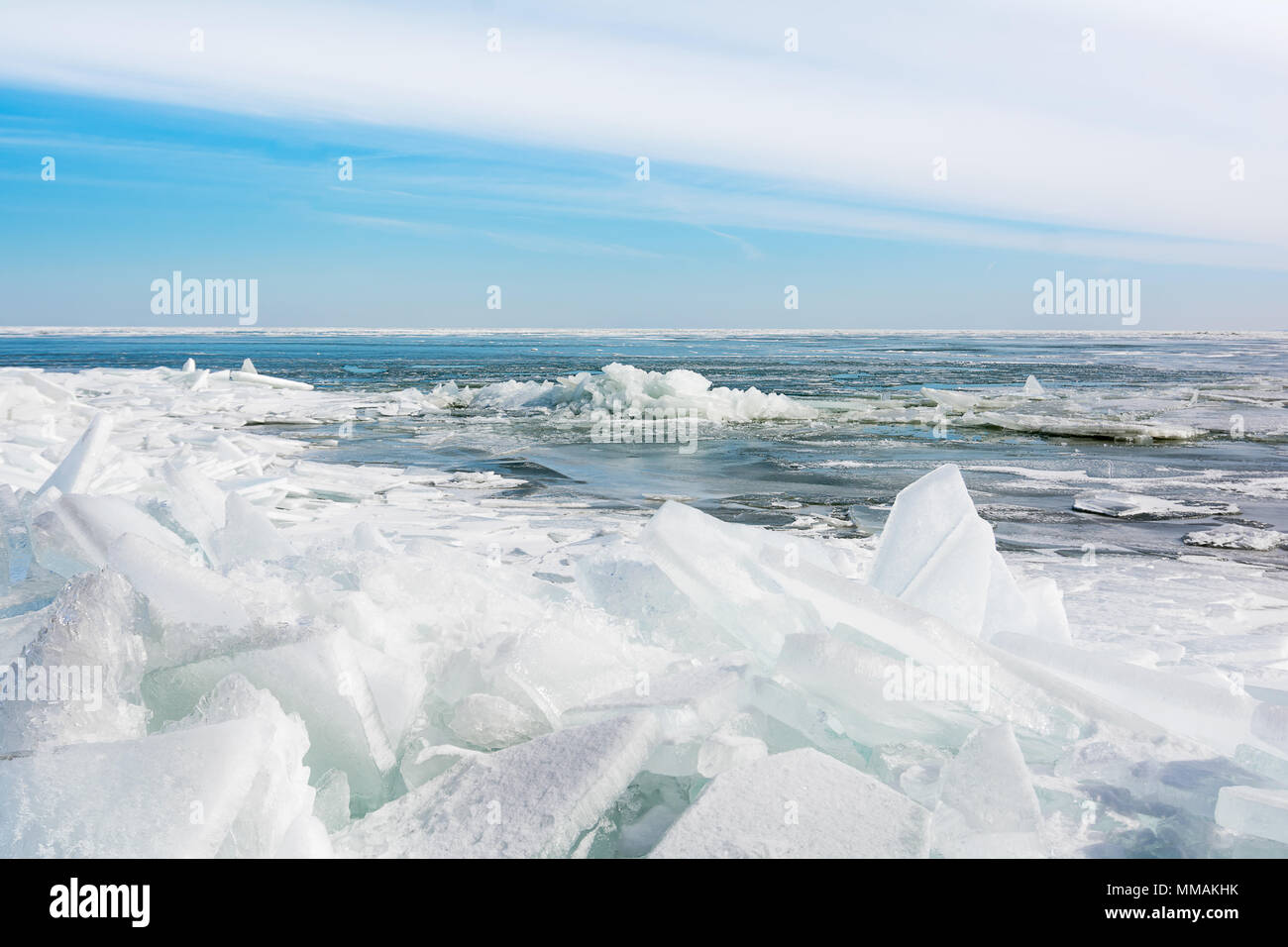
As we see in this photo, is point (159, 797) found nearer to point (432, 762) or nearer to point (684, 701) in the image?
point (432, 762)

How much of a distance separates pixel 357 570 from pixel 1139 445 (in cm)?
1140

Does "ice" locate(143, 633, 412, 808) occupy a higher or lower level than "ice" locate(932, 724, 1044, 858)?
higher

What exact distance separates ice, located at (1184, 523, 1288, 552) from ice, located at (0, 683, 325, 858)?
18.8ft

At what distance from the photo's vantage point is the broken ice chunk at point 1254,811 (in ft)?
5.69

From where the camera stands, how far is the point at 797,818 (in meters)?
1.76

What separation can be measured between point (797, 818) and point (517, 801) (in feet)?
1.82

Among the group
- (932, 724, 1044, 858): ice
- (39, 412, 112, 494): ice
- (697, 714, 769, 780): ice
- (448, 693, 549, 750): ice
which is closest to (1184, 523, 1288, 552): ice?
(932, 724, 1044, 858): ice

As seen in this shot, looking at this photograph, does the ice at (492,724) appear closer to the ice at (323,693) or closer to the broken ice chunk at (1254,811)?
the ice at (323,693)

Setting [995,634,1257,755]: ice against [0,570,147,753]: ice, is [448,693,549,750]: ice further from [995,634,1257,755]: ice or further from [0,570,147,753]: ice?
[995,634,1257,755]: ice

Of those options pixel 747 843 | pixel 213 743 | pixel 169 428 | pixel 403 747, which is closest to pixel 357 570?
pixel 403 747

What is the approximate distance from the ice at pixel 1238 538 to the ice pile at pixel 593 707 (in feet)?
9.83

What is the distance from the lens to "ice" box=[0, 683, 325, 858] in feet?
5.26

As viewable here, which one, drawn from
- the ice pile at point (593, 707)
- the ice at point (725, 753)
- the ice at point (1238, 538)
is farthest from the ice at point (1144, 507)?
the ice at point (725, 753)

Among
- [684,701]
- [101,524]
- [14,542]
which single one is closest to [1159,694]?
[684,701]
